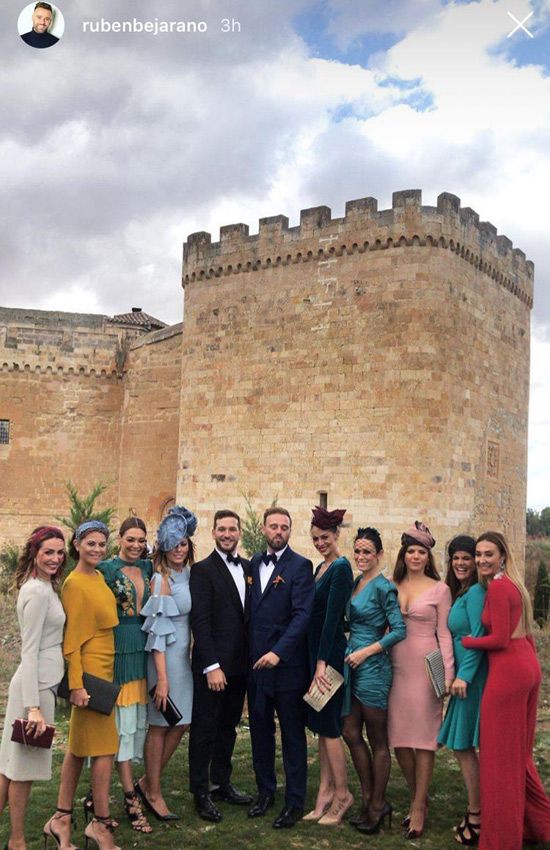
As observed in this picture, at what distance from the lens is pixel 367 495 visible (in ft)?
49.9

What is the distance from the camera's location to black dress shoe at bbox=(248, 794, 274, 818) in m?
6.04

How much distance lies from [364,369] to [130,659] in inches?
413

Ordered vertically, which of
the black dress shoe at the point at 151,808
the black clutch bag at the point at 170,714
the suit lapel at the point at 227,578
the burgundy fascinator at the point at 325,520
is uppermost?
the burgundy fascinator at the point at 325,520

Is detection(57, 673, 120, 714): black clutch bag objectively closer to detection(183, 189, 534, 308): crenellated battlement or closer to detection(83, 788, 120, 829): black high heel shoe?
detection(83, 788, 120, 829): black high heel shoe

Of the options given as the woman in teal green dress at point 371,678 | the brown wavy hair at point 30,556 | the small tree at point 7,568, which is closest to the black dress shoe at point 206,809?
the woman in teal green dress at point 371,678

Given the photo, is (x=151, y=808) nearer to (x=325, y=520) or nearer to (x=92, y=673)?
(x=92, y=673)

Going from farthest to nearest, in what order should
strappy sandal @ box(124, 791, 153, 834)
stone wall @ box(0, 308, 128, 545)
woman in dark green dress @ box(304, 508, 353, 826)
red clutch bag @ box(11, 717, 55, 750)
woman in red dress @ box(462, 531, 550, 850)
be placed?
stone wall @ box(0, 308, 128, 545) < woman in dark green dress @ box(304, 508, 353, 826) < strappy sandal @ box(124, 791, 153, 834) < woman in red dress @ box(462, 531, 550, 850) < red clutch bag @ box(11, 717, 55, 750)

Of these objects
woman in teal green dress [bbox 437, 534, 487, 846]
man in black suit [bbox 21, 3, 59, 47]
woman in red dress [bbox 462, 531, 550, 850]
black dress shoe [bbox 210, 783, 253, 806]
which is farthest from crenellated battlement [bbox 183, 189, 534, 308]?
black dress shoe [bbox 210, 783, 253, 806]

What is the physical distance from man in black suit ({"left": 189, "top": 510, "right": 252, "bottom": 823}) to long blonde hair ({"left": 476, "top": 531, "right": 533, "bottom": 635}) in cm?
185

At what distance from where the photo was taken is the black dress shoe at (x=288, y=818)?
19.0 feet

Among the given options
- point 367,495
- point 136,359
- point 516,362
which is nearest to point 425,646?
point 367,495

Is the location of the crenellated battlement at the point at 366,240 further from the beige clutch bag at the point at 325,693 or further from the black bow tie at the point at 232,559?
the beige clutch bag at the point at 325,693

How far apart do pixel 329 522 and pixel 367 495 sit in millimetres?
9087

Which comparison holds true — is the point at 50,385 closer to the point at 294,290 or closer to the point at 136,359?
the point at 136,359
